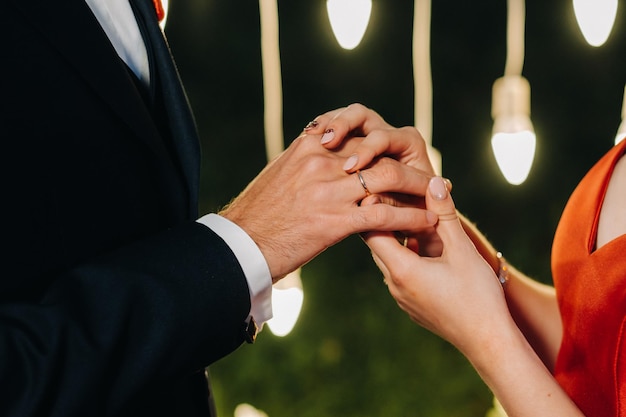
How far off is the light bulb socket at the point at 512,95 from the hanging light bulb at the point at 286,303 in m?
1.09

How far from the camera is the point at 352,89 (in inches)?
103

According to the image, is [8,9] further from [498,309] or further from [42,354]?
[498,309]

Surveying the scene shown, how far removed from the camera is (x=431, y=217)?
3.50ft

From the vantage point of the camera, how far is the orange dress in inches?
38.2

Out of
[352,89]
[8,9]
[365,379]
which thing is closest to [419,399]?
[365,379]

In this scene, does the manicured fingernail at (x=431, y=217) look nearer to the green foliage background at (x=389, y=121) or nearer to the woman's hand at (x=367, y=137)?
the woman's hand at (x=367, y=137)

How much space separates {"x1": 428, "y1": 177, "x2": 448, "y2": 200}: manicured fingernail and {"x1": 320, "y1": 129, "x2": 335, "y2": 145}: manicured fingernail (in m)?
0.19

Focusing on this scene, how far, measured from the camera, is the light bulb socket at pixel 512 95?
8.38 feet

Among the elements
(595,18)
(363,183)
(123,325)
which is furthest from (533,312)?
(595,18)

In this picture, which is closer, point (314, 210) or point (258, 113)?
point (314, 210)

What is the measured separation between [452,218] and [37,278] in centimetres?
65

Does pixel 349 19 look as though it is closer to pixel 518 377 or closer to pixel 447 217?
pixel 447 217

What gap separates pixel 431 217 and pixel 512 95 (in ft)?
5.57

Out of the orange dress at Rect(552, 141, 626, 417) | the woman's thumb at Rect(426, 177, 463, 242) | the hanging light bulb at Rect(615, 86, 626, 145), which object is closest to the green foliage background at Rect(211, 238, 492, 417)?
the hanging light bulb at Rect(615, 86, 626, 145)
